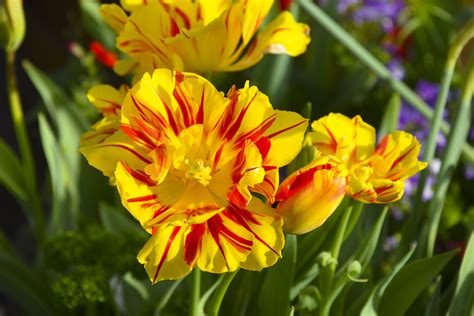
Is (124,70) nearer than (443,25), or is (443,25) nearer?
(124,70)

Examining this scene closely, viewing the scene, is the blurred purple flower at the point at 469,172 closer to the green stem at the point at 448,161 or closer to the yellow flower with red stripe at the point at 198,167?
the green stem at the point at 448,161

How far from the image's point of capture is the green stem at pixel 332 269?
0.65 meters

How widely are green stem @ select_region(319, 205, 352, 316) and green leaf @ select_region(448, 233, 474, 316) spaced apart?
13cm

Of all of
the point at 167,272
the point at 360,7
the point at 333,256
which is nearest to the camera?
the point at 167,272

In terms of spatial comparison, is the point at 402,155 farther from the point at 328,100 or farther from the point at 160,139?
the point at 328,100

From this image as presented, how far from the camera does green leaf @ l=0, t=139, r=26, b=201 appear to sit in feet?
3.06

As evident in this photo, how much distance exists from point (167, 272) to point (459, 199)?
81 centimetres

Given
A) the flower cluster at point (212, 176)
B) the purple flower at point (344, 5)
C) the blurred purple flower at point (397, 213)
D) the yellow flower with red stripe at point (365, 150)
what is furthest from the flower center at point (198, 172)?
the purple flower at point (344, 5)

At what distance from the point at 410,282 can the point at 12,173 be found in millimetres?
479

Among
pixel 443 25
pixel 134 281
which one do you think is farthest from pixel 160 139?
pixel 443 25

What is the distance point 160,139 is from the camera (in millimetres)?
528

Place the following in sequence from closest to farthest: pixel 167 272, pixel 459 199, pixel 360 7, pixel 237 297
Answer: pixel 167 272 < pixel 237 297 < pixel 459 199 < pixel 360 7

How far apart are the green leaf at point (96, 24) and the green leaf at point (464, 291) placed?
0.77 meters

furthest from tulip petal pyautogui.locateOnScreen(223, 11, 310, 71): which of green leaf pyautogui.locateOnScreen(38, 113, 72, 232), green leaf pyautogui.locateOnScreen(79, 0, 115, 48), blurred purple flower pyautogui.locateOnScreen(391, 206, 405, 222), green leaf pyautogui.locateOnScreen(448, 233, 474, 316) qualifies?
green leaf pyautogui.locateOnScreen(79, 0, 115, 48)
